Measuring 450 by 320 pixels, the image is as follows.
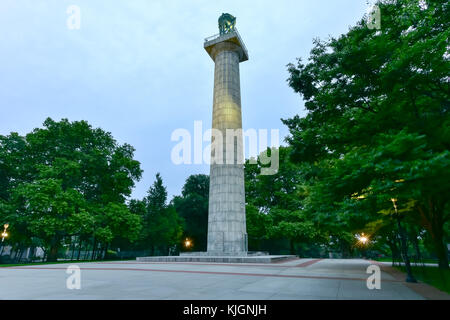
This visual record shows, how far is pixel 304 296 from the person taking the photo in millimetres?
7992

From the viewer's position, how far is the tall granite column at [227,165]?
32812 mm

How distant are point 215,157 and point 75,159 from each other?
1900 centimetres

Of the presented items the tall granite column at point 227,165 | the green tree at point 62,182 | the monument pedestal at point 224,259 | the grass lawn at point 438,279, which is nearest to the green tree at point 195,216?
the green tree at point 62,182

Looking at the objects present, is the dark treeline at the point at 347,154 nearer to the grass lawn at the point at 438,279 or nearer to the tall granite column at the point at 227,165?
the grass lawn at the point at 438,279

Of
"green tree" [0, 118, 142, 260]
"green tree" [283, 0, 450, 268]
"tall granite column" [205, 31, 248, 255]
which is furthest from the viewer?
"tall granite column" [205, 31, 248, 255]

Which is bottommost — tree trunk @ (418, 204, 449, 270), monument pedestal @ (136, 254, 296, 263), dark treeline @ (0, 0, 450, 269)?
monument pedestal @ (136, 254, 296, 263)

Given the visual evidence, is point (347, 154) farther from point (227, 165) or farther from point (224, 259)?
point (227, 165)

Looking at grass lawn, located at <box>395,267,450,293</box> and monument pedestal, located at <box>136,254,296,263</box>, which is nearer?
grass lawn, located at <box>395,267,450,293</box>

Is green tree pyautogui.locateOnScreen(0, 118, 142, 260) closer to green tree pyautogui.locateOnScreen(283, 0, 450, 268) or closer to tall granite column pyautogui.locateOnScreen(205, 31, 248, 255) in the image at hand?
tall granite column pyautogui.locateOnScreen(205, 31, 248, 255)

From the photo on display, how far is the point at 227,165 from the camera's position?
34719 mm

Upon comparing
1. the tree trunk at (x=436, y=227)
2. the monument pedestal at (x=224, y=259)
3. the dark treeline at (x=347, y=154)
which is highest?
the dark treeline at (x=347, y=154)

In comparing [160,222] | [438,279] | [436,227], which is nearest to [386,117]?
[438,279]

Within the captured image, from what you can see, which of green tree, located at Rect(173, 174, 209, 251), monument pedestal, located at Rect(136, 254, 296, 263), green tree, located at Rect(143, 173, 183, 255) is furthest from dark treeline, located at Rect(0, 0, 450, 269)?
green tree, located at Rect(173, 174, 209, 251)

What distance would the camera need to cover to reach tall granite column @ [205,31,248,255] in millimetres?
32812
